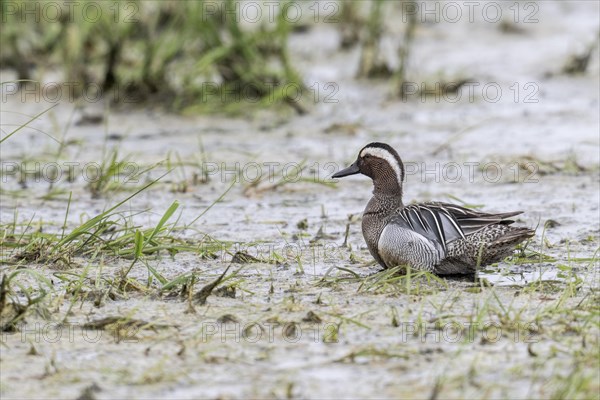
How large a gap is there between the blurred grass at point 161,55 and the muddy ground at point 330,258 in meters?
0.22

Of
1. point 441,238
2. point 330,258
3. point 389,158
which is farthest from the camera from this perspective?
point 330,258

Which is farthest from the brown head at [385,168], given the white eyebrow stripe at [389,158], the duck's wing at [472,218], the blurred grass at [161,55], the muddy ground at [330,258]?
the blurred grass at [161,55]

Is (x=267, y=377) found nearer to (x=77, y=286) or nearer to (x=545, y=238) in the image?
(x=77, y=286)

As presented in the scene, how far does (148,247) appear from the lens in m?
5.57

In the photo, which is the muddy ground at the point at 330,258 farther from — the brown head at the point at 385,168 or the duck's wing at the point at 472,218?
the brown head at the point at 385,168

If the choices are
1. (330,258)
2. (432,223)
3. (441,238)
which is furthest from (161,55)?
(441,238)

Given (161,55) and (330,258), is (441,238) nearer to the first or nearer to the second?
(330,258)

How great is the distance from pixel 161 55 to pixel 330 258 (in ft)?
14.2

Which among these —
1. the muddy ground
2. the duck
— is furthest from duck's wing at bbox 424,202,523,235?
the muddy ground

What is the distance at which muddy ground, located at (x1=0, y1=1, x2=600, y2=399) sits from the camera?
3.98 metres

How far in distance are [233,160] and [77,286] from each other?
3442mm

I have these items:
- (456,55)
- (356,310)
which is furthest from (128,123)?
(356,310)

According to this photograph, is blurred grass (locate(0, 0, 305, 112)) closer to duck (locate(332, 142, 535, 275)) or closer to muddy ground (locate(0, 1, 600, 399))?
muddy ground (locate(0, 1, 600, 399))

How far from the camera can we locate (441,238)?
5.31 m
